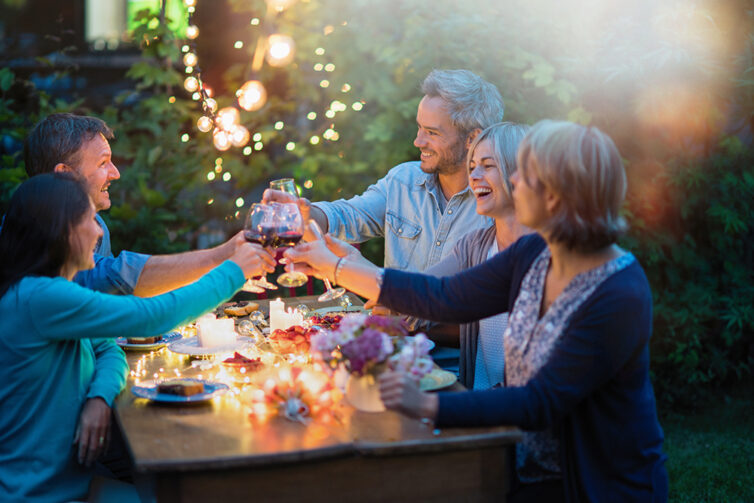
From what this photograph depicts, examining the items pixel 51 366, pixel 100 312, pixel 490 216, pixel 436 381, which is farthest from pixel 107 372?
pixel 490 216

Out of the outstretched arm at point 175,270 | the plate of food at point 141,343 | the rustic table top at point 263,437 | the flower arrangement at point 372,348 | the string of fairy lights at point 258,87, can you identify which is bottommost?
the rustic table top at point 263,437

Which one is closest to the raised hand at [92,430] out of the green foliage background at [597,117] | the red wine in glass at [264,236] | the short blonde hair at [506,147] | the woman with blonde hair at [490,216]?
the red wine in glass at [264,236]

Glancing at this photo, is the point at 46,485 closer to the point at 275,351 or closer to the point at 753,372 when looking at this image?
the point at 275,351

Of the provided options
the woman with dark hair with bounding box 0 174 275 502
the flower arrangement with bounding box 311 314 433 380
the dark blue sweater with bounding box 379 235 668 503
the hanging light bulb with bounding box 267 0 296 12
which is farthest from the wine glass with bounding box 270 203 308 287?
the hanging light bulb with bounding box 267 0 296 12

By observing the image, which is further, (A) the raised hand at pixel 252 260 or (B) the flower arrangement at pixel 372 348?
(A) the raised hand at pixel 252 260

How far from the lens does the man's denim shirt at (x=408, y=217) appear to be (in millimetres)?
3410

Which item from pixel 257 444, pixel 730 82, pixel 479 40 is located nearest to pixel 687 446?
pixel 730 82

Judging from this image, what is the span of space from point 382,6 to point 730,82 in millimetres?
2239

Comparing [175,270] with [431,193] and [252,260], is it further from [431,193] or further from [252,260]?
[431,193]

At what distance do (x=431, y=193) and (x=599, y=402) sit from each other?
1.81m

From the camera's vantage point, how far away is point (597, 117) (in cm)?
474

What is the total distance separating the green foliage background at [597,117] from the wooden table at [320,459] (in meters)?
3.14

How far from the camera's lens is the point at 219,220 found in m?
5.52

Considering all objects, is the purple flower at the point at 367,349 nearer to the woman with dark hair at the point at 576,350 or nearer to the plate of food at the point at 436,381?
the woman with dark hair at the point at 576,350
